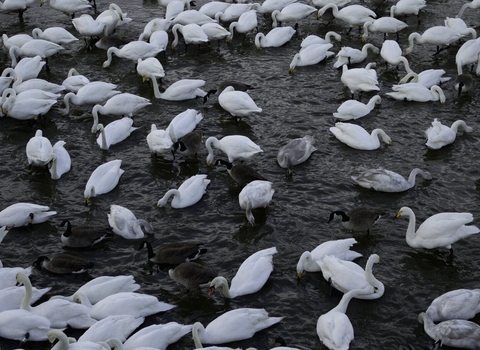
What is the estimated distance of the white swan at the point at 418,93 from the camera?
17.2m

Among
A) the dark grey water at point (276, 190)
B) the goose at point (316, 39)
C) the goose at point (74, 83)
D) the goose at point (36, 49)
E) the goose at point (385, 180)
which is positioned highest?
the goose at point (316, 39)

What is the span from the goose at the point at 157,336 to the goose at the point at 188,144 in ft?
17.5

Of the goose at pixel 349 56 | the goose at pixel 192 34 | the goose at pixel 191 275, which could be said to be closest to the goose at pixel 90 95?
the goose at pixel 192 34

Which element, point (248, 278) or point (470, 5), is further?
point (470, 5)

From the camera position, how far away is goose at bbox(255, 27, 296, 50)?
66.4ft

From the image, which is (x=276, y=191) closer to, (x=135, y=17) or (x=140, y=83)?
(x=140, y=83)

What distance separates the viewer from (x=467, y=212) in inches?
528

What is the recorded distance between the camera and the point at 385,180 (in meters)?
14.0

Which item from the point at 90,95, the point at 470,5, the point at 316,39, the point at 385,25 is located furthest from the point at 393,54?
the point at 90,95

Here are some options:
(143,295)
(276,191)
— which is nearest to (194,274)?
(143,295)

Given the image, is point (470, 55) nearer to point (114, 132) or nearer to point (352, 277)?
point (114, 132)

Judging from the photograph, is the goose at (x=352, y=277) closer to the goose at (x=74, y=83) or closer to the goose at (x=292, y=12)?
the goose at (x=74, y=83)

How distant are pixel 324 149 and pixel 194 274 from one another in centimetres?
539

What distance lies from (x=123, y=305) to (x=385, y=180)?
588cm
